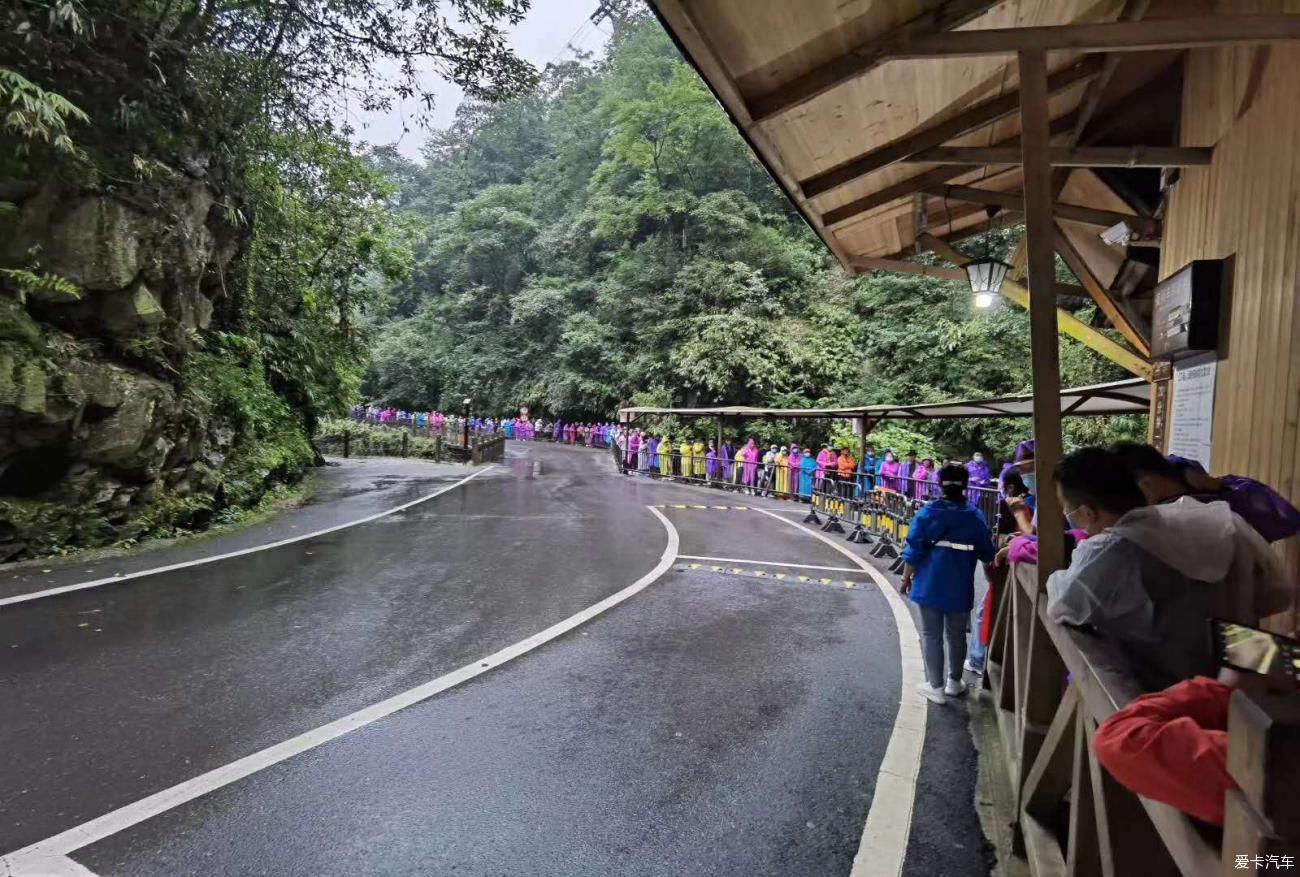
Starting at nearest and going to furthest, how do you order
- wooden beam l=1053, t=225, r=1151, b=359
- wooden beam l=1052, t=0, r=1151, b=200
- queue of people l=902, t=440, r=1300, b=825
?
queue of people l=902, t=440, r=1300, b=825 < wooden beam l=1052, t=0, r=1151, b=200 < wooden beam l=1053, t=225, r=1151, b=359

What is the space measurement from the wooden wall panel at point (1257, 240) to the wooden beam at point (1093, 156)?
14cm

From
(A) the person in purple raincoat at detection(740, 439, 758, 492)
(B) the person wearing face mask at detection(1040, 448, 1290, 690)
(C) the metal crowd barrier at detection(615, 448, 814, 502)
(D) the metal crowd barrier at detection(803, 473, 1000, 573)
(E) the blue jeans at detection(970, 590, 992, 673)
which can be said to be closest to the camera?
(B) the person wearing face mask at detection(1040, 448, 1290, 690)

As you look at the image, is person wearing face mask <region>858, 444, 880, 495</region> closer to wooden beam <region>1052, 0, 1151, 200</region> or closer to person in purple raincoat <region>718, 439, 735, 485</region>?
person in purple raincoat <region>718, 439, 735, 485</region>

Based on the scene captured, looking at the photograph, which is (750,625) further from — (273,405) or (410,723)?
(273,405)

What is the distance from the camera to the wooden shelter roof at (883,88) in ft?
10.1

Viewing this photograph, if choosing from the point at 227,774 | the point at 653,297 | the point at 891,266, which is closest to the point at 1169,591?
the point at 227,774

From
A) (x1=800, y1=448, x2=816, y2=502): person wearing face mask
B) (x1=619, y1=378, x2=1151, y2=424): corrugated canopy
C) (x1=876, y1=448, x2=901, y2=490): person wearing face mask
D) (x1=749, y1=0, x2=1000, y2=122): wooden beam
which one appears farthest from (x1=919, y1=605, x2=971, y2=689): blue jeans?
(x1=800, y1=448, x2=816, y2=502): person wearing face mask

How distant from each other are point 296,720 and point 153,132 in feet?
35.0

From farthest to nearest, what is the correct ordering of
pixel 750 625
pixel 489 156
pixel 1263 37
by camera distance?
pixel 489 156, pixel 750 625, pixel 1263 37

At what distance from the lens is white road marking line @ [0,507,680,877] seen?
290 cm

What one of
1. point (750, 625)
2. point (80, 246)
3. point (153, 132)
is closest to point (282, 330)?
point (153, 132)

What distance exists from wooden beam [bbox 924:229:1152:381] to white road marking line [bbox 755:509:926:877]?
3.99 metres

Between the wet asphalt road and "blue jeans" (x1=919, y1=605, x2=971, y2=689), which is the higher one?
"blue jeans" (x1=919, y1=605, x2=971, y2=689)

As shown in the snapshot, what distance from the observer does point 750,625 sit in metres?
6.53
